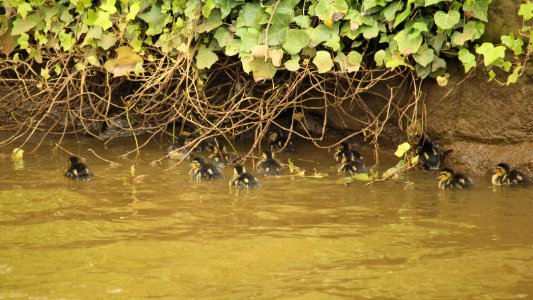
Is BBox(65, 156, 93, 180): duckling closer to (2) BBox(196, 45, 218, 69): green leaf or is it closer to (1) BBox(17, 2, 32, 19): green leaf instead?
(2) BBox(196, 45, 218, 69): green leaf

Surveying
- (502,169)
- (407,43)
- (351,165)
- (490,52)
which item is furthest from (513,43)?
(351,165)

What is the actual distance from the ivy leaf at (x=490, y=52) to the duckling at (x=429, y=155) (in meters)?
1.14

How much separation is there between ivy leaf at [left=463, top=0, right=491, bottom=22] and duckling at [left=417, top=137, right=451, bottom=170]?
1.33 m

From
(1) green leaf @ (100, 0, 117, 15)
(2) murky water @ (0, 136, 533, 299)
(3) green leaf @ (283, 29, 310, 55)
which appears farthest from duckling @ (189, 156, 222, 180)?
(1) green leaf @ (100, 0, 117, 15)

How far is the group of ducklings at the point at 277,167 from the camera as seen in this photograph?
811cm

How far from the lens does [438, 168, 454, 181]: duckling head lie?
8.17 m

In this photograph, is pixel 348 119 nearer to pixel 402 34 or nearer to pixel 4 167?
pixel 402 34

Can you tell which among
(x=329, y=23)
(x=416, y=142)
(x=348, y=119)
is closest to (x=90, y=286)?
(x=329, y=23)

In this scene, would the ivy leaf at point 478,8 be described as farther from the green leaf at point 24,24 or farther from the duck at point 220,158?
the green leaf at point 24,24

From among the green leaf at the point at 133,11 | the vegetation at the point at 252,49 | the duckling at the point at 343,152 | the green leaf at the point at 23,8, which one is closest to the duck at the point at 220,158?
the vegetation at the point at 252,49

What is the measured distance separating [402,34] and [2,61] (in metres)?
4.10

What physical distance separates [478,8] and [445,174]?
1.37 meters

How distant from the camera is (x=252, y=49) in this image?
8.53 m

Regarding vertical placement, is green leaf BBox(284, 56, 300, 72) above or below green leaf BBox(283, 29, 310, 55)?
below
